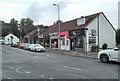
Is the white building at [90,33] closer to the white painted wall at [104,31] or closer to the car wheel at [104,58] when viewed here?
the white painted wall at [104,31]

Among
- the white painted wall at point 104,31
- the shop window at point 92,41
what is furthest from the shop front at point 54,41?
the white painted wall at point 104,31

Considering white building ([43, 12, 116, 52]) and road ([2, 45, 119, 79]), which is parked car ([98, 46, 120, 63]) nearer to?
road ([2, 45, 119, 79])

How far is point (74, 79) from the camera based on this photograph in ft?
31.9

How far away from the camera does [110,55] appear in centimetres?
1717

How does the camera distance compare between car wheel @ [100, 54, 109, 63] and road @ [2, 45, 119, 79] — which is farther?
car wheel @ [100, 54, 109, 63]

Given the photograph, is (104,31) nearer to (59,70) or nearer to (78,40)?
(78,40)

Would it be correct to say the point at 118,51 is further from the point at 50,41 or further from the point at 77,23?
the point at 50,41

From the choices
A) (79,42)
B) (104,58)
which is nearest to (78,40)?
(79,42)

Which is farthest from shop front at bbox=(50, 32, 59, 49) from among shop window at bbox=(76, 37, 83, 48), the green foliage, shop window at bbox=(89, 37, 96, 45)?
the green foliage

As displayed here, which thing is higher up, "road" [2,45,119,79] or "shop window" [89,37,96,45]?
"shop window" [89,37,96,45]

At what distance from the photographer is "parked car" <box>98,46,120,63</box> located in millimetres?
16562

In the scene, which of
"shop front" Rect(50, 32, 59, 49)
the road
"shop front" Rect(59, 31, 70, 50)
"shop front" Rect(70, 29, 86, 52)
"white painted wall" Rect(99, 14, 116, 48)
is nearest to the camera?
the road

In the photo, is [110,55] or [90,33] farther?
[90,33]

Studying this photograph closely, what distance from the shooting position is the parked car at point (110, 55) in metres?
16.6
